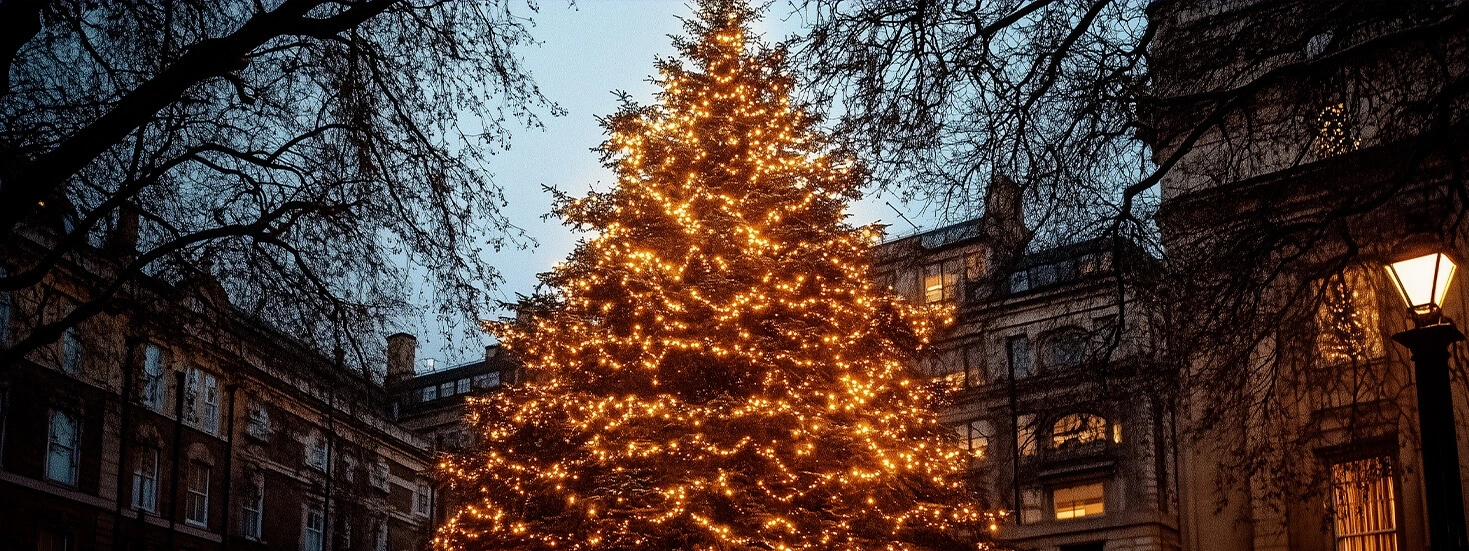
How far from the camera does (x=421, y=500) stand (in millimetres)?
52688

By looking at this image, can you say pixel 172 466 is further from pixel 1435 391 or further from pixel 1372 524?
pixel 1435 391

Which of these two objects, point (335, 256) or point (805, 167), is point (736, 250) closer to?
point (805, 167)

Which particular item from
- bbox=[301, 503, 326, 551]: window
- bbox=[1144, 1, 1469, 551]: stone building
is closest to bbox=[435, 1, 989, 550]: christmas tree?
bbox=[1144, 1, 1469, 551]: stone building

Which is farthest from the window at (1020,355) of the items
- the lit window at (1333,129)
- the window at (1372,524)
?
the lit window at (1333,129)

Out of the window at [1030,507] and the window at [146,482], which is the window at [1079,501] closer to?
the window at [1030,507]

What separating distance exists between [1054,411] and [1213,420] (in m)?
1.51

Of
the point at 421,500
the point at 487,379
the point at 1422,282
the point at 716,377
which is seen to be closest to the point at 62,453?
the point at 716,377

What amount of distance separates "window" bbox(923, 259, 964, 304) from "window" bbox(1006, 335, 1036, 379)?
85.7 inches

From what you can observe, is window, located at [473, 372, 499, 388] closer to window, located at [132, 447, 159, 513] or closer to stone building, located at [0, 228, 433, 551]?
stone building, located at [0, 228, 433, 551]

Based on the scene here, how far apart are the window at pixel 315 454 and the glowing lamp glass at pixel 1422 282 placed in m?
37.4

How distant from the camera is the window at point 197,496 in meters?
36.5

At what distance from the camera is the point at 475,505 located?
76.9 ft

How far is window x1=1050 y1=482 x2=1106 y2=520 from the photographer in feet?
131

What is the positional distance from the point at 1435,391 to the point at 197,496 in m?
34.2
